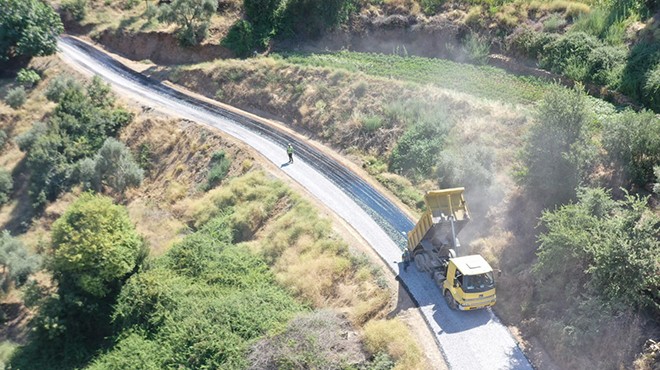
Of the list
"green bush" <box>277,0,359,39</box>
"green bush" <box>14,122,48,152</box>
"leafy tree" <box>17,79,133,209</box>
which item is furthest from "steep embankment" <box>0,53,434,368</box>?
"green bush" <box>277,0,359,39</box>

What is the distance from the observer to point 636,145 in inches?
1224

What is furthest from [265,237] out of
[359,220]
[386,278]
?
[386,278]

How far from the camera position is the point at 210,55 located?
62.3 metres

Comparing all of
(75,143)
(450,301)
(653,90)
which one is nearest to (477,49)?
(653,90)

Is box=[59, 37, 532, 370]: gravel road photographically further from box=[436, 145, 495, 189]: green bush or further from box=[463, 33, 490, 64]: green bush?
box=[463, 33, 490, 64]: green bush

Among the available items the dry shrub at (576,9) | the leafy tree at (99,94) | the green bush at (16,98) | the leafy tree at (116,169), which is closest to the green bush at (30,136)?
the leafy tree at (99,94)

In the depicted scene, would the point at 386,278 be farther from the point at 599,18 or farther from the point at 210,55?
the point at 210,55

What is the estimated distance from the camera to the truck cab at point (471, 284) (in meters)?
27.2

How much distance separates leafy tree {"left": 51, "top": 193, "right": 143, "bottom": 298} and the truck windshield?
22.4 meters

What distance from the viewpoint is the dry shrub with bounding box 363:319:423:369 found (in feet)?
85.3

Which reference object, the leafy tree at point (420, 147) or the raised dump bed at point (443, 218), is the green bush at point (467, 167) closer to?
the leafy tree at point (420, 147)

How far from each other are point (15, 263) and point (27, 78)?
31.3 meters

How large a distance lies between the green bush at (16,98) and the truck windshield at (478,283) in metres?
56.6

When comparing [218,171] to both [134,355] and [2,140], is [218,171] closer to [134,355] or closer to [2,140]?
[134,355]
